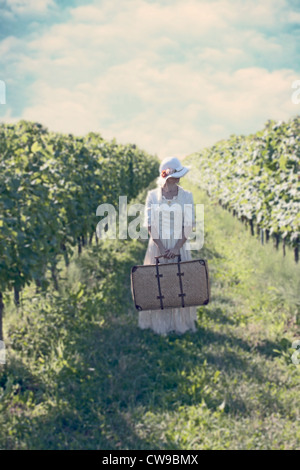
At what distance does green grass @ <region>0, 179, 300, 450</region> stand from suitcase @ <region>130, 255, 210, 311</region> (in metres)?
0.94

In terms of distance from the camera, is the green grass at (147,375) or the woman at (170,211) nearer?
the green grass at (147,375)

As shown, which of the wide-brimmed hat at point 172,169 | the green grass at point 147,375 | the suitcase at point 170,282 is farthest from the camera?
the wide-brimmed hat at point 172,169

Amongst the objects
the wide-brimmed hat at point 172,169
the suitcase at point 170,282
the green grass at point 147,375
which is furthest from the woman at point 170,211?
the green grass at point 147,375

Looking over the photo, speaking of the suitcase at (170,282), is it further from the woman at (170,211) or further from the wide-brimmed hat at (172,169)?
the wide-brimmed hat at (172,169)

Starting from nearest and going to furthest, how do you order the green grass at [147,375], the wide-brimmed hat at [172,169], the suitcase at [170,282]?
the green grass at [147,375] < the suitcase at [170,282] < the wide-brimmed hat at [172,169]

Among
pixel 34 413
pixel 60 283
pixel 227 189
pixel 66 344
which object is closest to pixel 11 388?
pixel 34 413

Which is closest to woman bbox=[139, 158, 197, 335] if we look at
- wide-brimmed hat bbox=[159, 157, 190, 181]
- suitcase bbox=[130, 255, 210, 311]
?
wide-brimmed hat bbox=[159, 157, 190, 181]

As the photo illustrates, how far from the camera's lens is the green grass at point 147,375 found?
11.8 feet

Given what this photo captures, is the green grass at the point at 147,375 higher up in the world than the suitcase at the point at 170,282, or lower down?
lower down

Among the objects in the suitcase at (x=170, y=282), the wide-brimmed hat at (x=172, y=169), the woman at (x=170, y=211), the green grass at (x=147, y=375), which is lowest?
the green grass at (x=147, y=375)

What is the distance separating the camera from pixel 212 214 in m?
14.8

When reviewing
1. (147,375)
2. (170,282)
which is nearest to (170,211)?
(170,282)

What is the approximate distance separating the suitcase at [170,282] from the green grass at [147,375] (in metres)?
0.94

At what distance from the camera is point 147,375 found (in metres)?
4.45
